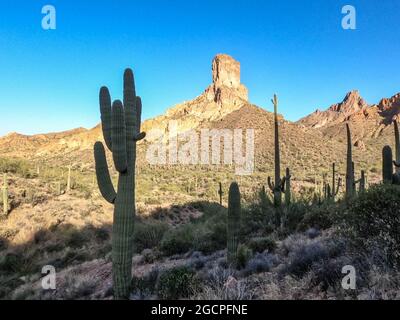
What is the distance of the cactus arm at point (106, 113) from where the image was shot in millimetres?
6625

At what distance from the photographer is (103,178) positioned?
22.3ft

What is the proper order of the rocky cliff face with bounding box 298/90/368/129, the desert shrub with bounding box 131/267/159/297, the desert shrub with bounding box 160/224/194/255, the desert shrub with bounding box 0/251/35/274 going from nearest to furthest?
the desert shrub with bounding box 131/267/159/297 < the desert shrub with bounding box 160/224/194/255 < the desert shrub with bounding box 0/251/35/274 < the rocky cliff face with bounding box 298/90/368/129

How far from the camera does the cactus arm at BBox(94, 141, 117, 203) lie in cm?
665

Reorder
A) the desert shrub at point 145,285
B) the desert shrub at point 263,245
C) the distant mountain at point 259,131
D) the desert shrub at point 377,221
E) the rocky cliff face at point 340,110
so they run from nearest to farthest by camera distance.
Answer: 1. the desert shrub at point 377,221
2. the desert shrub at point 145,285
3. the desert shrub at point 263,245
4. the distant mountain at point 259,131
5. the rocky cliff face at point 340,110

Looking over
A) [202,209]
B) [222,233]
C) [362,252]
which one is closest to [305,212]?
[222,233]

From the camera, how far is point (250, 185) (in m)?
37.2

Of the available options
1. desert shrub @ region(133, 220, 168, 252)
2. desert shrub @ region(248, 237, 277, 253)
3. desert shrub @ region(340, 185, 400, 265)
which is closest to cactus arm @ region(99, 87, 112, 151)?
desert shrub @ region(340, 185, 400, 265)

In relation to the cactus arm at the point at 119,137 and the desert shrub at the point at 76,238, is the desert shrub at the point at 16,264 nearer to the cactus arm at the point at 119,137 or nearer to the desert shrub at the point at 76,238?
the desert shrub at the point at 76,238

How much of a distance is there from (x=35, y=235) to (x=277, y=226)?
39.0 ft

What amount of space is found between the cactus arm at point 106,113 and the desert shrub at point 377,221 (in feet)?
16.9

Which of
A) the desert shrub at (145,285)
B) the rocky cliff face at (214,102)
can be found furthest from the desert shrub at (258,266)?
the rocky cliff face at (214,102)

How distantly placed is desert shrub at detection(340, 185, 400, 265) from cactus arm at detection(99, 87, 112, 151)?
5.14 meters

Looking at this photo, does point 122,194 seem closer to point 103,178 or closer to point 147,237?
point 103,178

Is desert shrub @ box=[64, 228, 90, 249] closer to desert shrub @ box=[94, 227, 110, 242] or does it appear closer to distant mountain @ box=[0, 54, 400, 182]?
desert shrub @ box=[94, 227, 110, 242]
